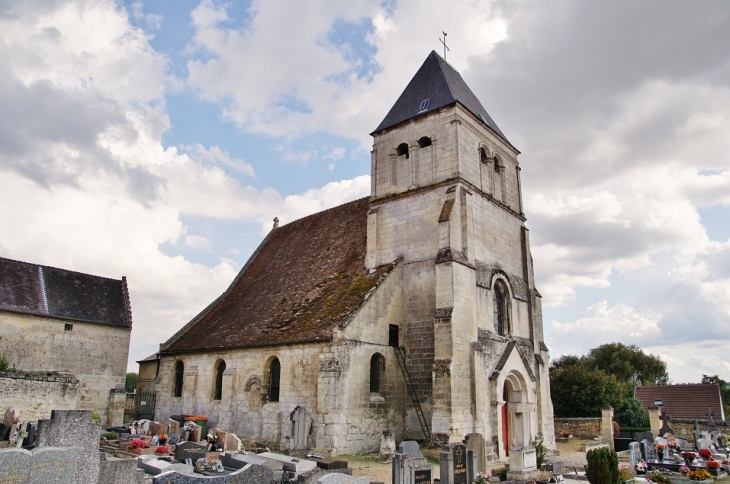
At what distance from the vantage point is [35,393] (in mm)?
18219

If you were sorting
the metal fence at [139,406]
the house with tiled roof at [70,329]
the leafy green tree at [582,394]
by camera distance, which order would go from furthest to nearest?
1. the leafy green tree at [582,394]
2. the metal fence at [139,406]
3. the house with tiled roof at [70,329]

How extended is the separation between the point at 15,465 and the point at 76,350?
59.5ft

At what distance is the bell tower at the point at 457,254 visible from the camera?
1780 centimetres

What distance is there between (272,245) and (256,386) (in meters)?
10.1

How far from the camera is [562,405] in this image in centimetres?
3006

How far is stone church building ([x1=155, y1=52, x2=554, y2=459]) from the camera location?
17422 mm

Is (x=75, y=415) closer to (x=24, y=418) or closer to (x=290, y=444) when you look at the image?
(x=290, y=444)

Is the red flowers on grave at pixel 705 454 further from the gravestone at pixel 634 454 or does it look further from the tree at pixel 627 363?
the tree at pixel 627 363

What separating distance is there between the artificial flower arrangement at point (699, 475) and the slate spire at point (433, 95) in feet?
44.6

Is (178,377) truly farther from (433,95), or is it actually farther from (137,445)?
(433,95)

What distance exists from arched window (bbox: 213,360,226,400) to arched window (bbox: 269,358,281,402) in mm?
2989

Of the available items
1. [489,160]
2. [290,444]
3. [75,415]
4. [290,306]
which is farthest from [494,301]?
[75,415]

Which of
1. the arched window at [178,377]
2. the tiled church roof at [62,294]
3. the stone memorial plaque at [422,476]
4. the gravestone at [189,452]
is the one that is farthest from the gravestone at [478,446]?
the tiled church roof at [62,294]

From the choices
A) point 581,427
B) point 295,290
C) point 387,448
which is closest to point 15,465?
point 387,448
